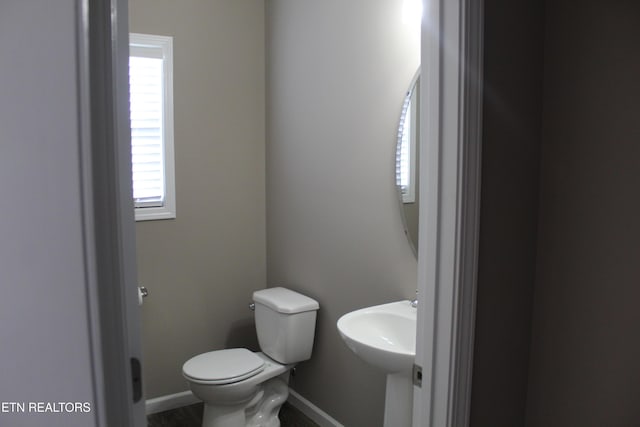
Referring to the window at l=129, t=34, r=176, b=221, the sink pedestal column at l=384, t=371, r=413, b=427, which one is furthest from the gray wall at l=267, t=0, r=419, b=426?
the window at l=129, t=34, r=176, b=221

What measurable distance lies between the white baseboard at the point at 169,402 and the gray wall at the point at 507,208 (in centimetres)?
215

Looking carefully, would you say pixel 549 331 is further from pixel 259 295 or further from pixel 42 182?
pixel 259 295

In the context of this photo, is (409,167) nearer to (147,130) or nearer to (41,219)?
(147,130)

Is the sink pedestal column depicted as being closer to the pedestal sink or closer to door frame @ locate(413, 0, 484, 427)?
the pedestal sink

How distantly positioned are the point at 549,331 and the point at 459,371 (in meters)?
0.36

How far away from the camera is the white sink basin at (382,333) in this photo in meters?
1.76

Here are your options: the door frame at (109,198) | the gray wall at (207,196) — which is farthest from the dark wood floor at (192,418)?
the door frame at (109,198)

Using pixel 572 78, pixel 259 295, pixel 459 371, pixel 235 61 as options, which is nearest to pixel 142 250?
pixel 259 295

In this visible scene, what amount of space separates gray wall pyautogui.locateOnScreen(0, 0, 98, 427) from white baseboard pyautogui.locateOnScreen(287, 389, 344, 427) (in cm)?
213

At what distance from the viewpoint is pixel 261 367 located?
2543 millimetres

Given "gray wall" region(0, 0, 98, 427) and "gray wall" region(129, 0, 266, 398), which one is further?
"gray wall" region(129, 0, 266, 398)

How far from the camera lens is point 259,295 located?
9.23ft

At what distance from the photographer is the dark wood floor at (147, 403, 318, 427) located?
9.23ft

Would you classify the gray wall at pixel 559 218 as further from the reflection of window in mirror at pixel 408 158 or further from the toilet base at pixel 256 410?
the toilet base at pixel 256 410
